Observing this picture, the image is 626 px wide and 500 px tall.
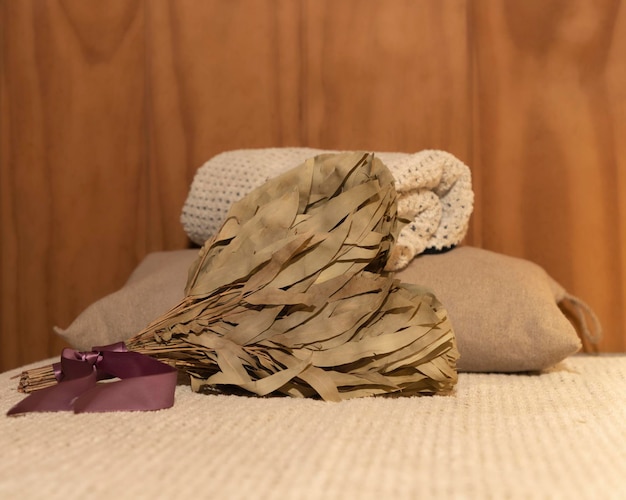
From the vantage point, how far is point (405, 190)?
3.37 ft

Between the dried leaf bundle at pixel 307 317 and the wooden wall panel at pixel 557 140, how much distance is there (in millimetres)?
507

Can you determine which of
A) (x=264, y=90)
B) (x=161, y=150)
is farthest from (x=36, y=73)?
(x=264, y=90)

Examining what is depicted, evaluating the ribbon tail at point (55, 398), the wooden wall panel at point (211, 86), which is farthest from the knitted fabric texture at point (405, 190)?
the ribbon tail at point (55, 398)

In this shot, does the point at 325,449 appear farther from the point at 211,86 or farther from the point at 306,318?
the point at 211,86

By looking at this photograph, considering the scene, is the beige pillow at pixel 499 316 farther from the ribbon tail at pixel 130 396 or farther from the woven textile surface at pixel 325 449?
the ribbon tail at pixel 130 396

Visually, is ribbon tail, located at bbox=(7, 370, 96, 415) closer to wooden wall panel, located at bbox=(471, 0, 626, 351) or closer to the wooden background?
the wooden background

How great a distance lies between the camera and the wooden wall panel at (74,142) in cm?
135

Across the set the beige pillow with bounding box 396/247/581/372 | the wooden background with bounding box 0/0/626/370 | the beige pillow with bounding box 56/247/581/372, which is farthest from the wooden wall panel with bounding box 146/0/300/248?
the beige pillow with bounding box 396/247/581/372

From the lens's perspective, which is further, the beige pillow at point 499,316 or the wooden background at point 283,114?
the wooden background at point 283,114

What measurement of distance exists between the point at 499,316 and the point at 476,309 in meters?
0.03

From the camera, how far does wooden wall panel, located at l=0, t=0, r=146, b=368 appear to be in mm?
1347

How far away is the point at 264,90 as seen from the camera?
4.35ft

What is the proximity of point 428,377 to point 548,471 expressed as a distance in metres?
0.28

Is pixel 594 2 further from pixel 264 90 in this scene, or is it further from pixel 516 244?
pixel 264 90
